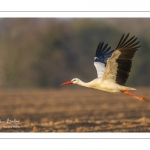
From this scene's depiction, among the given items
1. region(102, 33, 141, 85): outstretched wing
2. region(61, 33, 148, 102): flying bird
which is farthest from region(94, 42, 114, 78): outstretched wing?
region(102, 33, 141, 85): outstretched wing

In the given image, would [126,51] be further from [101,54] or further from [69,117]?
[69,117]

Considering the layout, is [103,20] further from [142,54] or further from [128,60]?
[128,60]

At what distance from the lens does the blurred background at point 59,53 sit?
25547 mm

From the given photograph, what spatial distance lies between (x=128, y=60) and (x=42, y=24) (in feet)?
49.6

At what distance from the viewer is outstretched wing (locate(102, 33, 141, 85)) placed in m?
9.80

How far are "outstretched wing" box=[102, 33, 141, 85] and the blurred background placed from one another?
548 inches

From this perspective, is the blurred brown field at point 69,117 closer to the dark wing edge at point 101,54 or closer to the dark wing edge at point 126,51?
the dark wing edge at point 101,54

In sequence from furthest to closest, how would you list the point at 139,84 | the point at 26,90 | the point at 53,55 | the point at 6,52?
1. the point at 53,55
2. the point at 26,90
3. the point at 139,84
4. the point at 6,52

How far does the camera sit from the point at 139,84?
25.8 metres

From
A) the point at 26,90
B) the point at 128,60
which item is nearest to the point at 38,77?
the point at 26,90

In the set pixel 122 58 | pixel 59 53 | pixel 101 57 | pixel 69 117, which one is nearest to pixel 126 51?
pixel 122 58

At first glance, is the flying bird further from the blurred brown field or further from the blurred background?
the blurred background

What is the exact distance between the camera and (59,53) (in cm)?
2917

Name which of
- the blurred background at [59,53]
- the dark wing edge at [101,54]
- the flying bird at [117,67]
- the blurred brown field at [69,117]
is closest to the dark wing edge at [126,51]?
the flying bird at [117,67]
